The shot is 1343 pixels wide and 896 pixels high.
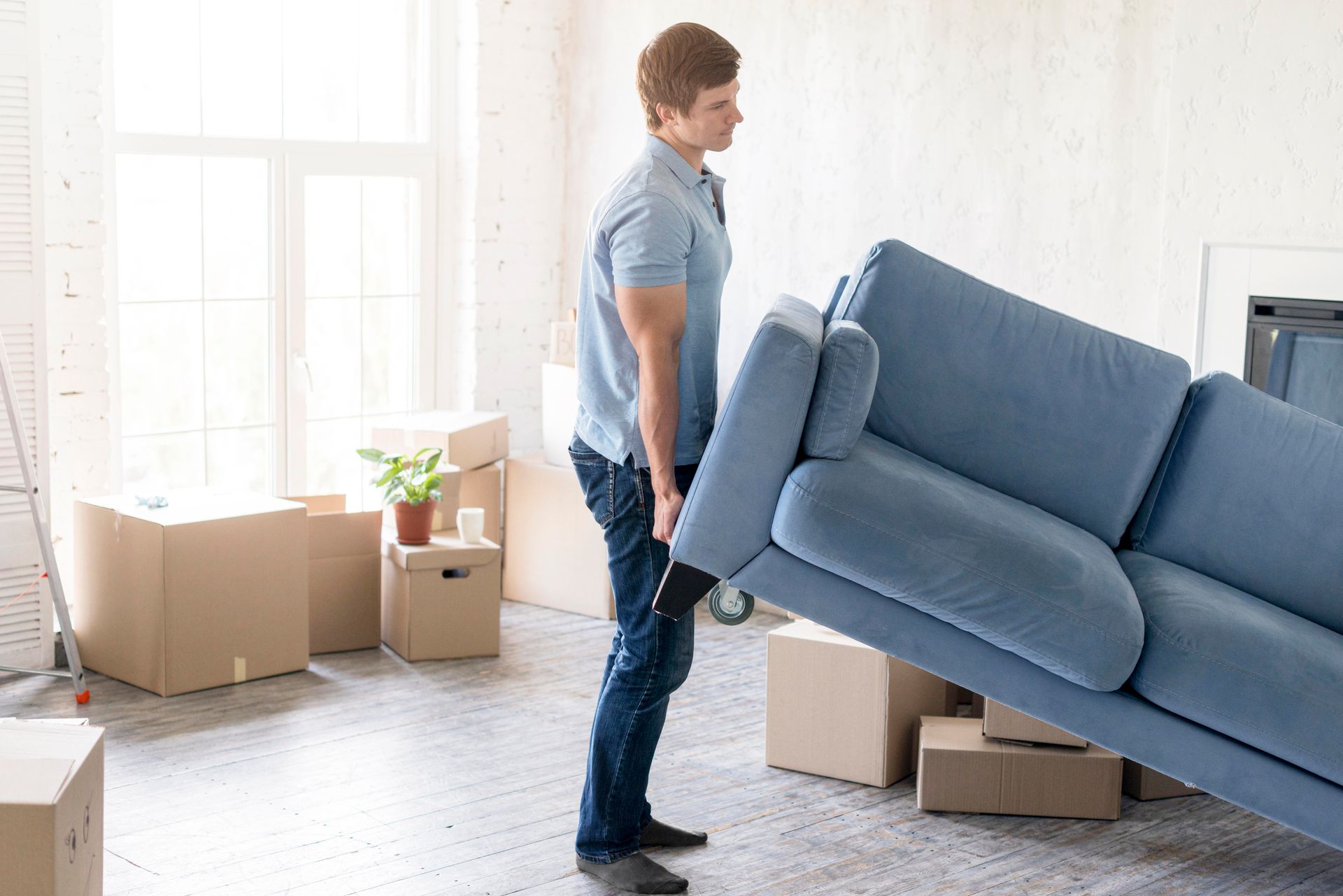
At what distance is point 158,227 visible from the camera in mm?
4105

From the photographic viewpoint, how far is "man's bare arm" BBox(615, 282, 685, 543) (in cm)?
217

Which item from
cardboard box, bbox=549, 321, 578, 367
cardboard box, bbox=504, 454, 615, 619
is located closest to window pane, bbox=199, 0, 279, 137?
cardboard box, bbox=549, 321, 578, 367

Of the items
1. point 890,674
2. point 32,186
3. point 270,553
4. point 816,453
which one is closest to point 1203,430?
point 890,674

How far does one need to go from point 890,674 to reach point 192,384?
8.22 ft

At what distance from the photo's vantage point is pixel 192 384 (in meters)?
4.23

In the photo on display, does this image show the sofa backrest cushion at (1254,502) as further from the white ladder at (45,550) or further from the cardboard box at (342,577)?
the white ladder at (45,550)

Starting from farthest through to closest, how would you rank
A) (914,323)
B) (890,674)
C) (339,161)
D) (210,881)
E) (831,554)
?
(339,161), (890,674), (914,323), (210,881), (831,554)

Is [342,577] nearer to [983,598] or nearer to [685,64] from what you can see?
[685,64]

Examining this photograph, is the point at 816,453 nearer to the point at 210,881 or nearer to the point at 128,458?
the point at 210,881

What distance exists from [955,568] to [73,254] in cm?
282

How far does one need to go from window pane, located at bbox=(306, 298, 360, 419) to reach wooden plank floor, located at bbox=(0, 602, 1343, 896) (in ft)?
4.31

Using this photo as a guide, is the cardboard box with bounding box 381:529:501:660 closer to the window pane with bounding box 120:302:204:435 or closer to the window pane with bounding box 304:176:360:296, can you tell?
the window pane with bounding box 120:302:204:435

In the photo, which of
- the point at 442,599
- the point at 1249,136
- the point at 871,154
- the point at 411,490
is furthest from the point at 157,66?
the point at 1249,136

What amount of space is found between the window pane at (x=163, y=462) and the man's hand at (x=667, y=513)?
7.64ft
